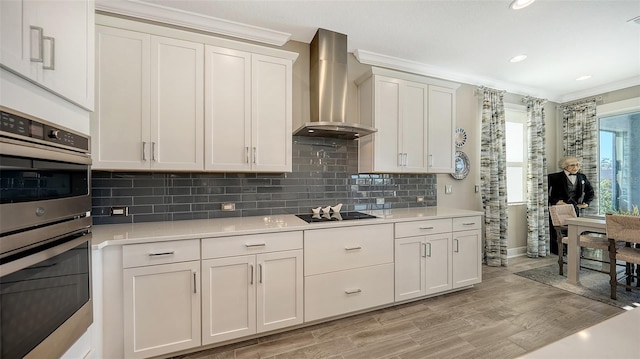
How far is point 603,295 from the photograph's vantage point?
282 centimetres

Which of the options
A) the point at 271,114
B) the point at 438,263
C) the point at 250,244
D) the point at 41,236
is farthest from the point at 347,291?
the point at 41,236

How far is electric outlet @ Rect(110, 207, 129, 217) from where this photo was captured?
212 centimetres

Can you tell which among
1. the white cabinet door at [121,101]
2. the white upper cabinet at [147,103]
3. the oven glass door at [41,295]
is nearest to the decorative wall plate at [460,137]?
the white upper cabinet at [147,103]

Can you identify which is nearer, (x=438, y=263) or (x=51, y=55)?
(x=51, y=55)

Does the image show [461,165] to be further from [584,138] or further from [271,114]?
[271,114]

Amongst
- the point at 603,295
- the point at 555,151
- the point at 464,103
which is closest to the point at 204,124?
the point at 464,103

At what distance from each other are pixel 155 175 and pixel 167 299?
1070 mm

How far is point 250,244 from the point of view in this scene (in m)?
1.94

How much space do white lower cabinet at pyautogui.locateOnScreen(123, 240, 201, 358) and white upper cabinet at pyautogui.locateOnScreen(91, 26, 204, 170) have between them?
2.21 feet

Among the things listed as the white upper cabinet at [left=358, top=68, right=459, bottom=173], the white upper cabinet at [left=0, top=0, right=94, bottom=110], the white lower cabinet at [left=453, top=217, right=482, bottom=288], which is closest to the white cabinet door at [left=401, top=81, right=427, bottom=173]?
the white upper cabinet at [left=358, top=68, right=459, bottom=173]

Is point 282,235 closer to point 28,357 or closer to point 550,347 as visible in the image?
point 28,357

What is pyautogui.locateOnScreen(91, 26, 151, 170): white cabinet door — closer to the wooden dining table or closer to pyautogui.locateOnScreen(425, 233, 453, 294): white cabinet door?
pyautogui.locateOnScreen(425, 233, 453, 294): white cabinet door

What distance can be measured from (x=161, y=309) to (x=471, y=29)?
3.66 metres

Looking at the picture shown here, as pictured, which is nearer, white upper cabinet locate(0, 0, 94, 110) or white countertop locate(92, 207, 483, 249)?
white upper cabinet locate(0, 0, 94, 110)
